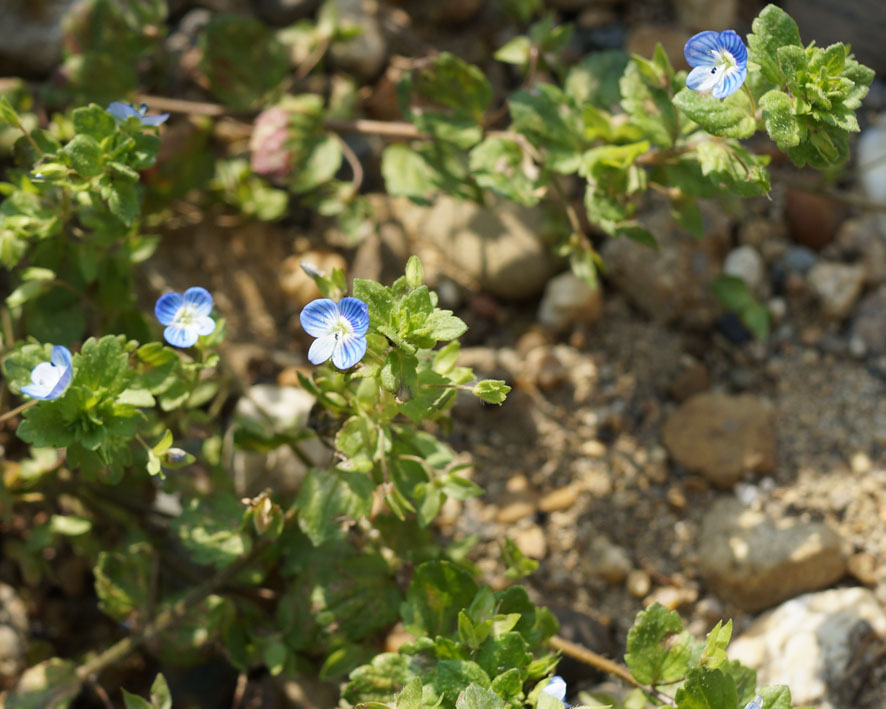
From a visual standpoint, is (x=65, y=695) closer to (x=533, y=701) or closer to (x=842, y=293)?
(x=533, y=701)

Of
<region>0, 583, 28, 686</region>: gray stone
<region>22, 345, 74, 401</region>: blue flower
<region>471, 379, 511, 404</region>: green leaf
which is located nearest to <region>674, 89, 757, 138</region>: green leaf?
<region>471, 379, 511, 404</region>: green leaf

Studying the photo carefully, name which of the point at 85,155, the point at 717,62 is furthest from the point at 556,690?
the point at 85,155

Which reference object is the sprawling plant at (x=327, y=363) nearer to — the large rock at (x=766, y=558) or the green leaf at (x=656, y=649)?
the green leaf at (x=656, y=649)

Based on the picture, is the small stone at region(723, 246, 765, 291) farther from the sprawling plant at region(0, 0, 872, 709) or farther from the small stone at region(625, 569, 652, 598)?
the small stone at region(625, 569, 652, 598)

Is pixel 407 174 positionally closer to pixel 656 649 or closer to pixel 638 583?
pixel 638 583

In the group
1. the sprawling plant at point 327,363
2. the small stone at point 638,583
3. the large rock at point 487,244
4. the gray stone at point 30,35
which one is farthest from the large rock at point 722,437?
the gray stone at point 30,35
